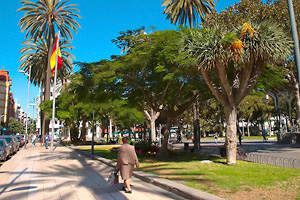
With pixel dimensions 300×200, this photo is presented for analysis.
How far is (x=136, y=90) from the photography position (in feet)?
61.9

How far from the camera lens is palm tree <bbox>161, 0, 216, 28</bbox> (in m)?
28.7

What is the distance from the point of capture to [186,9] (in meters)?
29.0

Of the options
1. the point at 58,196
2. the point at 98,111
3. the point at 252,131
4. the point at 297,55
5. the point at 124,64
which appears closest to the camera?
the point at 297,55

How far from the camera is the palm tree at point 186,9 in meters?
28.7

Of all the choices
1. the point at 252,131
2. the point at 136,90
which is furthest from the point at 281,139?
the point at 252,131

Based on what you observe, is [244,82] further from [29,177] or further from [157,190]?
[29,177]

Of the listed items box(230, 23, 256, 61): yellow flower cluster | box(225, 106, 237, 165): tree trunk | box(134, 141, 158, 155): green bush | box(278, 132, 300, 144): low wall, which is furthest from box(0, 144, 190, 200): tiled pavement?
box(278, 132, 300, 144): low wall

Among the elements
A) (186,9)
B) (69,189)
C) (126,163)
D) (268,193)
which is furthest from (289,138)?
(69,189)

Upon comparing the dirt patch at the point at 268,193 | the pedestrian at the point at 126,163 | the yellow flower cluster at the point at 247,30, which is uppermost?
the yellow flower cluster at the point at 247,30

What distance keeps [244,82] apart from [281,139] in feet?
81.5

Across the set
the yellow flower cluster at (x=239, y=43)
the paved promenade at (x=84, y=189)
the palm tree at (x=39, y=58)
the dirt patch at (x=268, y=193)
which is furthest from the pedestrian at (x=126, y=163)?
the palm tree at (x=39, y=58)

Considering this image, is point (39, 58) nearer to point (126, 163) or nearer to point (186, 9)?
point (186, 9)

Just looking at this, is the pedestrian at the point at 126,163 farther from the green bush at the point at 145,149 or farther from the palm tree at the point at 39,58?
the palm tree at the point at 39,58

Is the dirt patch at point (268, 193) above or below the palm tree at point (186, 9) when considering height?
below
